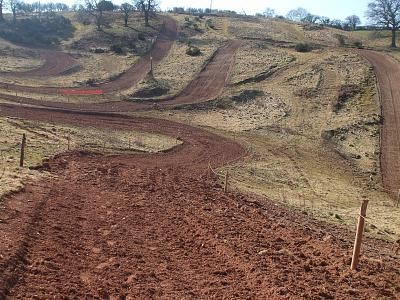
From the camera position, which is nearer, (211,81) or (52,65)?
(211,81)

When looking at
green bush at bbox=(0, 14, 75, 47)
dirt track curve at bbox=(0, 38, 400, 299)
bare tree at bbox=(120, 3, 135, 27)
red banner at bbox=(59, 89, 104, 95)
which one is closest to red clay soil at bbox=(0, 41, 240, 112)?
red banner at bbox=(59, 89, 104, 95)

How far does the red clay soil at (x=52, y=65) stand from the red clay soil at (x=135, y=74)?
385 inches

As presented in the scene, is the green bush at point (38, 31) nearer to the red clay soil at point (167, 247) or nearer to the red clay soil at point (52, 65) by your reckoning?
the red clay soil at point (52, 65)

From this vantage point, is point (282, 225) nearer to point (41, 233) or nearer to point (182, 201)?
point (182, 201)

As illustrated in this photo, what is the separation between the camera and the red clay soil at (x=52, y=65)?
65.2 m

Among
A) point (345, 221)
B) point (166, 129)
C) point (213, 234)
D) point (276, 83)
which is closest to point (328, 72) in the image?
point (276, 83)

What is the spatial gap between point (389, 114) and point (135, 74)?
33340 millimetres

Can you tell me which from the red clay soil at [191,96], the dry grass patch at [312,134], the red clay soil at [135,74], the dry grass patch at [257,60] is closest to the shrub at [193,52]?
the red clay soil at [191,96]

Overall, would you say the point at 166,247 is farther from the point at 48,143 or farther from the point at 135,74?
the point at 135,74

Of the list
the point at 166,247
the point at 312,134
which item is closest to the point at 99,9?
the point at 312,134

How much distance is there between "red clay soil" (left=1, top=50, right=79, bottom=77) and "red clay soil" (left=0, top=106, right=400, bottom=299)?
46.9 m

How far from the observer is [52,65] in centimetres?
7200

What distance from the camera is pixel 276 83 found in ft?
176

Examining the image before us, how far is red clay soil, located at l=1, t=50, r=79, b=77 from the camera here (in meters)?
65.2
